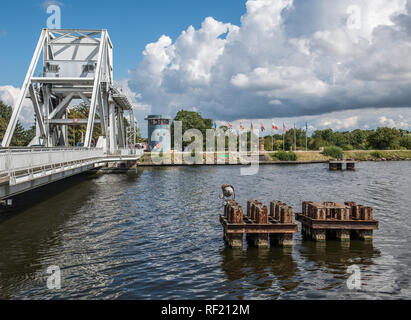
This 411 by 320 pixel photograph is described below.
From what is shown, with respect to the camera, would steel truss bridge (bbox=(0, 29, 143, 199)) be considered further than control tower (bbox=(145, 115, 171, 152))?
No

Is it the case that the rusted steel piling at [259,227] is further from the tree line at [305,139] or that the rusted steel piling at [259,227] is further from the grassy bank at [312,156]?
the tree line at [305,139]

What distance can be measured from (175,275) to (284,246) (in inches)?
192

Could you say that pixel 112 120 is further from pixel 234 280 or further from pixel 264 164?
pixel 234 280

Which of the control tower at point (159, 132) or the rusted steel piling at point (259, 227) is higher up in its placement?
the control tower at point (159, 132)

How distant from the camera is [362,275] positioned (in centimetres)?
1234

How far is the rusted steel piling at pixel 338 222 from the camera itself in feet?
51.4

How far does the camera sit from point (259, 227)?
14750 mm

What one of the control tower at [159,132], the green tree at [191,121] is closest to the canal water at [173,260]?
the control tower at [159,132]

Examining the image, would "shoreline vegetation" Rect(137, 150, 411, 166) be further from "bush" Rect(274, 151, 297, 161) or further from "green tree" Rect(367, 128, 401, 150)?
"green tree" Rect(367, 128, 401, 150)

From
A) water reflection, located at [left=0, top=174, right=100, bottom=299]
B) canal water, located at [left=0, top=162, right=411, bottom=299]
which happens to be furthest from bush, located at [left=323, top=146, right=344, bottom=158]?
canal water, located at [left=0, top=162, right=411, bottom=299]

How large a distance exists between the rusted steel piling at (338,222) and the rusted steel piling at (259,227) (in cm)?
132

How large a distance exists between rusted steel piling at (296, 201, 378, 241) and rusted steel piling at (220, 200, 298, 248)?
1322 millimetres

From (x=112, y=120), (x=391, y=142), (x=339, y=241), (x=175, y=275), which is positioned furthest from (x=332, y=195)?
(x=391, y=142)

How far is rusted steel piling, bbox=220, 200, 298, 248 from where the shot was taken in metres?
14.6
